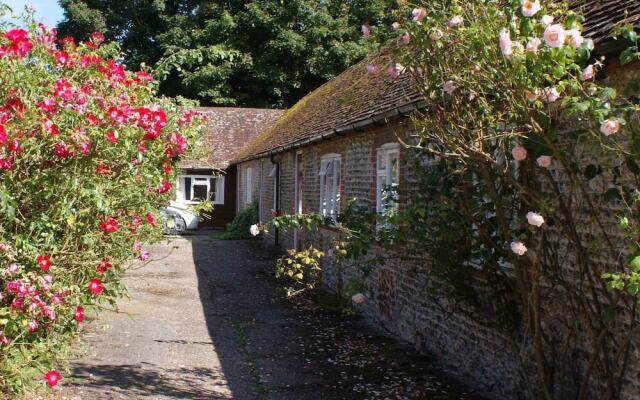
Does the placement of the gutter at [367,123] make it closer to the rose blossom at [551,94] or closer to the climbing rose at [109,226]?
the rose blossom at [551,94]

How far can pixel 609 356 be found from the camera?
4855 millimetres

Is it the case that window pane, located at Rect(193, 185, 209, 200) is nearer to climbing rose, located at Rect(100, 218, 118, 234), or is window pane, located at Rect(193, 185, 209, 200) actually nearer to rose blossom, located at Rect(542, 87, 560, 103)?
climbing rose, located at Rect(100, 218, 118, 234)

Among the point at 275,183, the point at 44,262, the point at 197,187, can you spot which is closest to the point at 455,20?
Answer: the point at 44,262

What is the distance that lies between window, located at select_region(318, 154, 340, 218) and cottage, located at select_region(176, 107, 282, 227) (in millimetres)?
15086

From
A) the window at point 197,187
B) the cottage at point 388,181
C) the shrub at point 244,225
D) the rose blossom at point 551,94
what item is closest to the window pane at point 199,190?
the window at point 197,187

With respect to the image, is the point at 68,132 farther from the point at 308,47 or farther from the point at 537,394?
the point at 308,47

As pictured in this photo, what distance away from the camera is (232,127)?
31938mm

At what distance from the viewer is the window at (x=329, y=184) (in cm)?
1288

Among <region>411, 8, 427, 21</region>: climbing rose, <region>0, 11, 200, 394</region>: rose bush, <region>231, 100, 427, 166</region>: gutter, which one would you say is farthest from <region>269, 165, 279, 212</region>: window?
<region>411, 8, 427, 21</region>: climbing rose

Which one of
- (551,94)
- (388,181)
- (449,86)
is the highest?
(449,86)

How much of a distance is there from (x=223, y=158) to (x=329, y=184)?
57.1 feet

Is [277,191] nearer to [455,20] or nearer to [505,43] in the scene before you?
[455,20]

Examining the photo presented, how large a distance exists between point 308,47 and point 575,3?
95.2 feet

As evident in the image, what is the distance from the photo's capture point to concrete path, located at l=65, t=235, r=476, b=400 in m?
6.48
